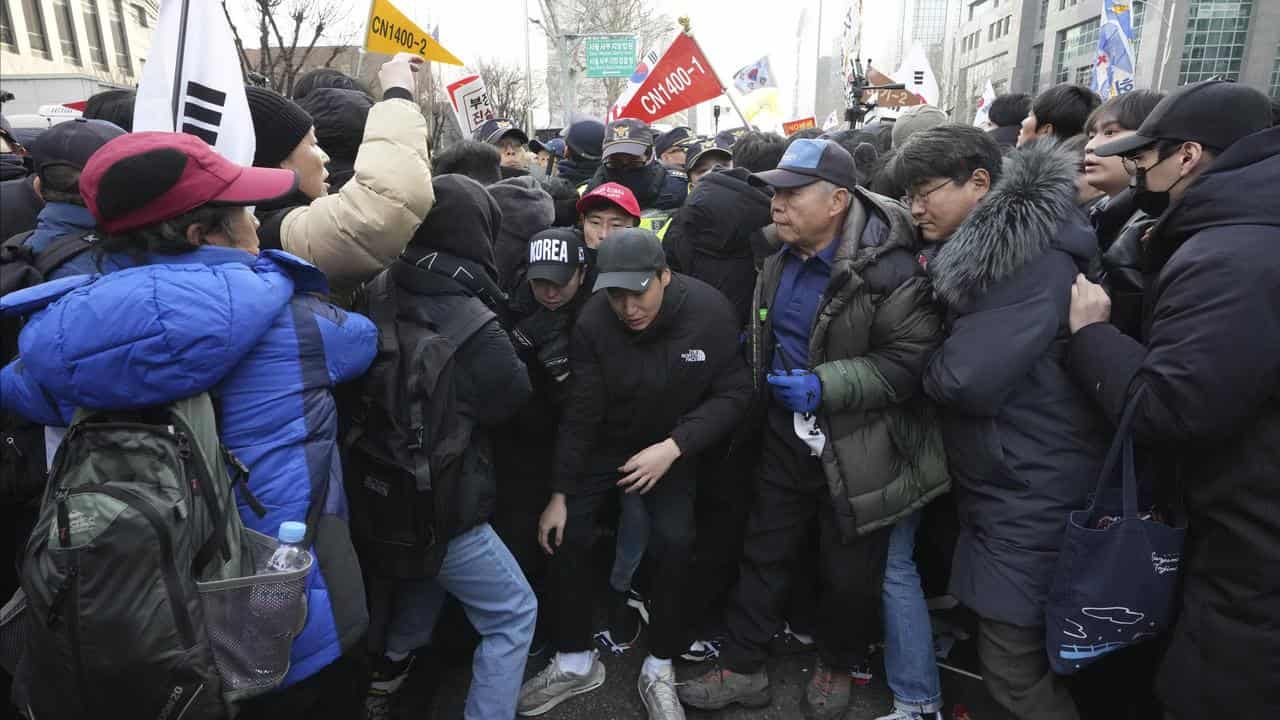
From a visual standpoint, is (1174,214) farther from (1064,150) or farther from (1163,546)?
(1163,546)

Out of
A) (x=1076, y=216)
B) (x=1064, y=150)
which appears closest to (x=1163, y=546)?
(x=1076, y=216)

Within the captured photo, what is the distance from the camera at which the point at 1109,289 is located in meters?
2.63

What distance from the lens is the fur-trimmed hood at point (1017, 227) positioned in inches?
94.8

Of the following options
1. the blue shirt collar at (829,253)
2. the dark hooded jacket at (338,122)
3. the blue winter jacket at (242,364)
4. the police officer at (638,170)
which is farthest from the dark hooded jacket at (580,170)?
the blue winter jacket at (242,364)

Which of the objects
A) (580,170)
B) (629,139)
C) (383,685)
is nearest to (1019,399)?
(383,685)

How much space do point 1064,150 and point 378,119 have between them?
2.41 metres

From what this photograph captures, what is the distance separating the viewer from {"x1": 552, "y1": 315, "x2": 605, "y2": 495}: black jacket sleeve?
9.93ft

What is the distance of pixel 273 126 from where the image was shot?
2473 mm

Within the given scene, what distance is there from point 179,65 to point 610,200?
1849 millimetres

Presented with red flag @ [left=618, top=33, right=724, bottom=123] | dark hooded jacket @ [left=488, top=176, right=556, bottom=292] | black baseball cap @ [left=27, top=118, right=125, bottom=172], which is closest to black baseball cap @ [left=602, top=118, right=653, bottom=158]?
dark hooded jacket @ [left=488, top=176, right=556, bottom=292]

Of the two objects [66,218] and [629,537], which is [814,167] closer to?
[629,537]

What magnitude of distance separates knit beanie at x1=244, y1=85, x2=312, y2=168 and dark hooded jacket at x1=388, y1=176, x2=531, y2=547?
0.52m

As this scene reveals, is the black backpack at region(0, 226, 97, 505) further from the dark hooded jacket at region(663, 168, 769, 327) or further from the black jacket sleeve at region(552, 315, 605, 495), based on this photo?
the dark hooded jacket at region(663, 168, 769, 327)

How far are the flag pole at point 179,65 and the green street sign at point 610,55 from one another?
54.8ft
